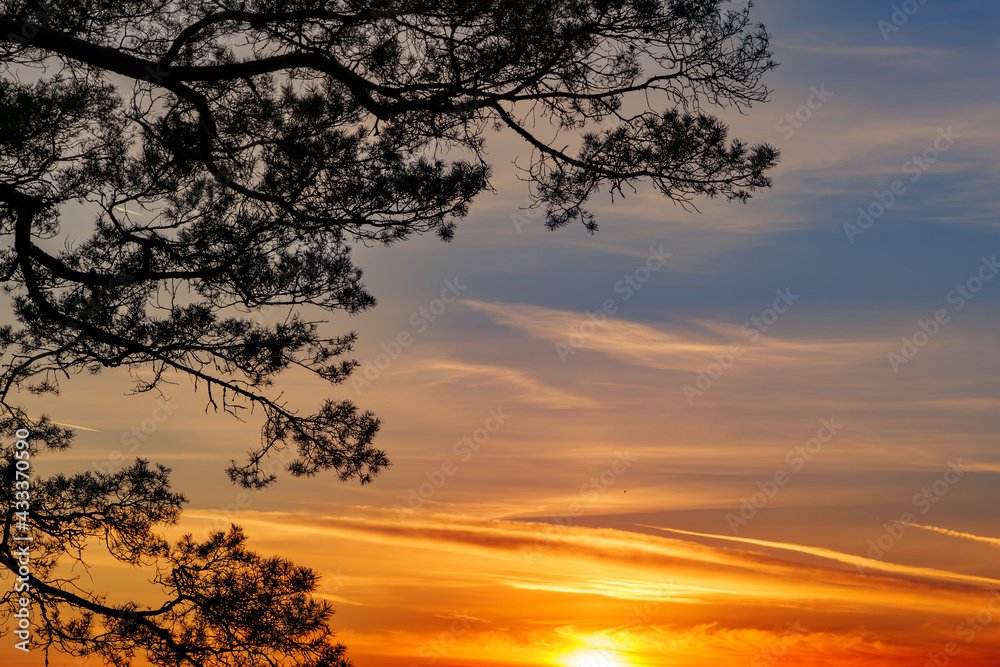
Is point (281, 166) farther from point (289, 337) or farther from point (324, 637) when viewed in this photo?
point (324, 637)

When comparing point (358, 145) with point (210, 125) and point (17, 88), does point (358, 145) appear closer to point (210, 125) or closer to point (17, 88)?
point (210, 125)

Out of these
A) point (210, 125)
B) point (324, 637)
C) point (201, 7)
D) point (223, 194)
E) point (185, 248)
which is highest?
point (201, 7)

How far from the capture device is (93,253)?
6621mm

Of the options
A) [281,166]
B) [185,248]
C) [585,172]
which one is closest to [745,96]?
[585,172]

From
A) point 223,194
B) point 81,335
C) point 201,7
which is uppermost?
point 201,7

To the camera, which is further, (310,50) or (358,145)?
(358,145)

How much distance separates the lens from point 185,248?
6.37 m

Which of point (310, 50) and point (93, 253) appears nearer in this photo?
point (310, 50)

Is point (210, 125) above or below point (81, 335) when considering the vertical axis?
above

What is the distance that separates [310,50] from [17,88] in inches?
96.5

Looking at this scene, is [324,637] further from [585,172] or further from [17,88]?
[17,88]

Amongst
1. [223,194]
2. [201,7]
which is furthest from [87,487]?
[201,7]

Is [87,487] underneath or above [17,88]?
underneath

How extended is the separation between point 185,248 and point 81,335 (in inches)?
41.3
